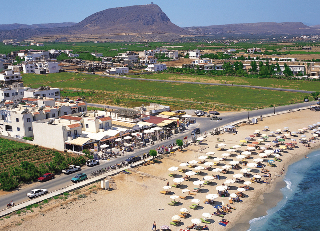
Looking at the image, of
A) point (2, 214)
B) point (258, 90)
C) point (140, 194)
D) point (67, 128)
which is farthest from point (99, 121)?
point (258, 90)

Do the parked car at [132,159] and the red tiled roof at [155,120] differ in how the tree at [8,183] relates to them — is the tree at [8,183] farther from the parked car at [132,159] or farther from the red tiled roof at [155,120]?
the red tiled roof at [155,120]

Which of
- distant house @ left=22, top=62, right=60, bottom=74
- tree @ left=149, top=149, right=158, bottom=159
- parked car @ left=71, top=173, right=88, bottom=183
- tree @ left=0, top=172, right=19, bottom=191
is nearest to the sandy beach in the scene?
tree @ left=149, top=149, right=158, bottom=159

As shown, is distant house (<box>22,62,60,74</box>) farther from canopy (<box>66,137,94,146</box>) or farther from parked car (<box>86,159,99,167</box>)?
parked car (<box>86,159,99,167</box>)

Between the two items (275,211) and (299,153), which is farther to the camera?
(299,153)

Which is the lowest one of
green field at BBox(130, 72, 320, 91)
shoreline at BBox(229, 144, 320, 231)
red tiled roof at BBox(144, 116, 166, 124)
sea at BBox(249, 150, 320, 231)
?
sea at BBox(249, 150, 320, 231)

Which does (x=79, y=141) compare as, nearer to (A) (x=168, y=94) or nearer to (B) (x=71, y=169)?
(B) (x=71, y=169)

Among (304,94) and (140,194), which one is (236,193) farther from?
(304,94)

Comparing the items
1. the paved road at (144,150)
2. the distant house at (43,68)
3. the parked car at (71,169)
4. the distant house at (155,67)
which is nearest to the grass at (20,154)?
the parked car at (71,169)
